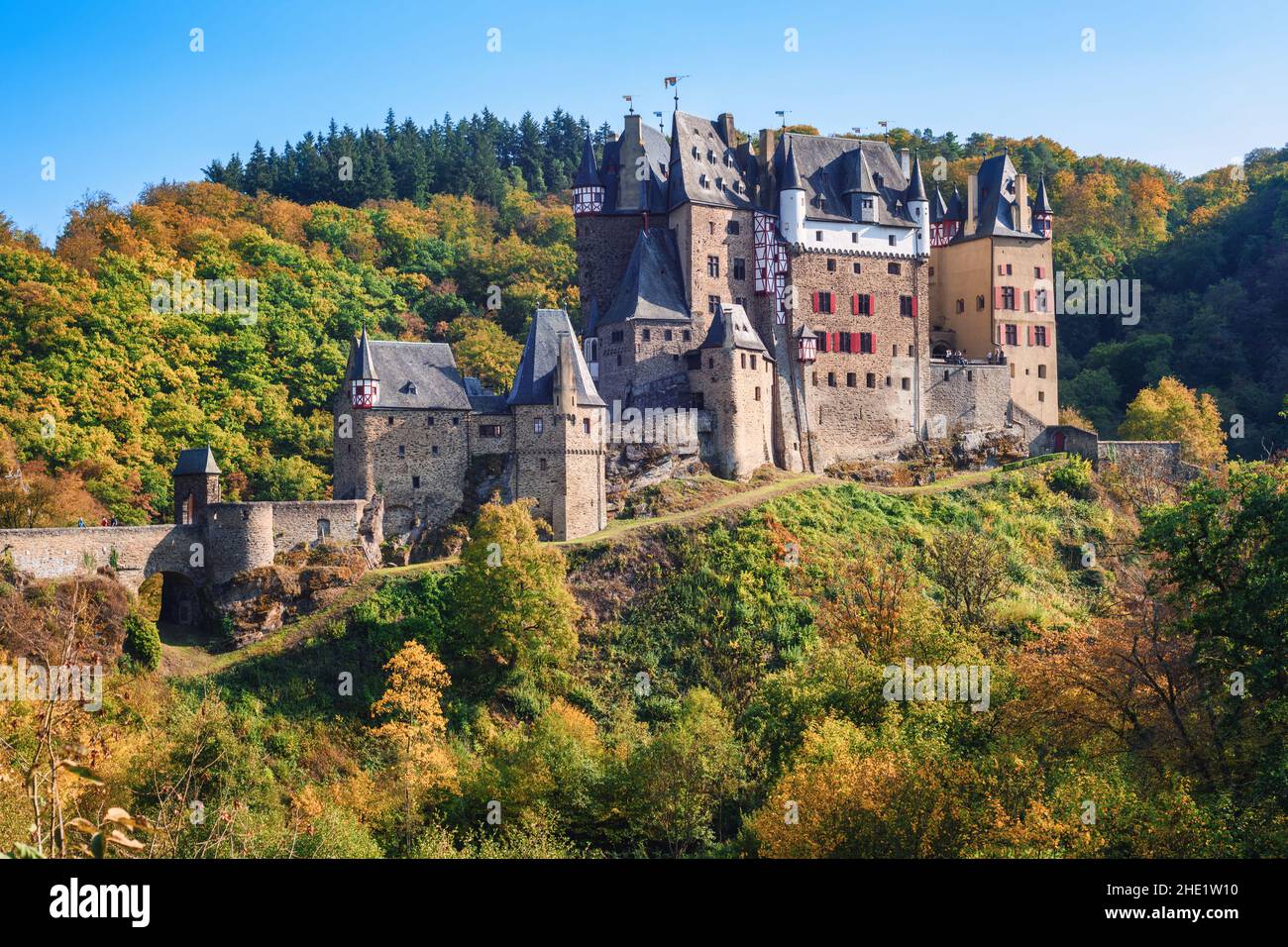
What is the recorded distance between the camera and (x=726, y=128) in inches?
2393

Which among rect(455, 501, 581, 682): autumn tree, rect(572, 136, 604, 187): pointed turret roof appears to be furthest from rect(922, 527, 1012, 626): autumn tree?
rect(572, 136, 604, 187): pointed turret roof

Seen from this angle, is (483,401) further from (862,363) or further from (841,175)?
(841,175)

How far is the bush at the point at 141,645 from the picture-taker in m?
40.0

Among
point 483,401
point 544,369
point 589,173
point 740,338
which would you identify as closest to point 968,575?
point 740,338

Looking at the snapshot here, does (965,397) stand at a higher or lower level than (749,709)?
higher

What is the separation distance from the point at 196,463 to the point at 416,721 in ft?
37.2

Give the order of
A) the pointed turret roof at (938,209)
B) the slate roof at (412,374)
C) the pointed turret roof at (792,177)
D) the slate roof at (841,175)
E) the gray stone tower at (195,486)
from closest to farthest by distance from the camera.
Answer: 1. the gray stone tower at (195,486)
2. the slate roof at (412,374)
3. the pointed turret roof at (792,177)
4. the slate roof at (841,175)
5. the pointed turret roof at (938,209)

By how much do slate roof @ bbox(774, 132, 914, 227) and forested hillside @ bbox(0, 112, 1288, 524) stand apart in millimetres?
10414

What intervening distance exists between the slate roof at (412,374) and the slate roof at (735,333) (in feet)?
33.6

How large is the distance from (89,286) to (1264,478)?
46.0 m

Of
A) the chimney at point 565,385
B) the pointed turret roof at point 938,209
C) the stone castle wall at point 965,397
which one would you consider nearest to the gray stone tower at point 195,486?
the chimney at point 565,385

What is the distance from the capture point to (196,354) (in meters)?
59.1

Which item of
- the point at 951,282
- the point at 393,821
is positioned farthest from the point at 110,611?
the point at 951,282

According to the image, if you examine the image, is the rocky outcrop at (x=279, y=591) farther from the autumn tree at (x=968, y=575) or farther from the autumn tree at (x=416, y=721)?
the autumn tree at (x=968, y=575)
